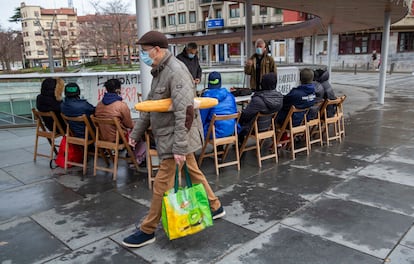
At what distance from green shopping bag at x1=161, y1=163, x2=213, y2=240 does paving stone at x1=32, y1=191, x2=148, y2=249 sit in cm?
75

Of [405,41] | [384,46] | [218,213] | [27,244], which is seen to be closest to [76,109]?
[27,244]

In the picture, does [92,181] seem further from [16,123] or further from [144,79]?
[16,123]

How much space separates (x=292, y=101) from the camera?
17.4ft

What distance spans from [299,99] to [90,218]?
3293 mm

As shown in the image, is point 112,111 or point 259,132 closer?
point 112,111

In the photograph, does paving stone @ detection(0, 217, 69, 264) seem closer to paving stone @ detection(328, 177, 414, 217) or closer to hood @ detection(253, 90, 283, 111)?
paving stone @ detection(328, 177, 414, 217)

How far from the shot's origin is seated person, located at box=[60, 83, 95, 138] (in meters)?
4.64

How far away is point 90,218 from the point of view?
3467mm

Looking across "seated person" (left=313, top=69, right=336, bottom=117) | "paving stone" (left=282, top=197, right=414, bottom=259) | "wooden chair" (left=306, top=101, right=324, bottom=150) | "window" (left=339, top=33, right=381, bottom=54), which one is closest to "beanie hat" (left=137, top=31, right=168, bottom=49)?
"paving stone" (left=282, top=197, right=414, bottom=259)

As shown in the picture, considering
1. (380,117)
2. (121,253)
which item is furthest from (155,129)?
(380,117)

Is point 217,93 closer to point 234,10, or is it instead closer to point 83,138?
point 83,138

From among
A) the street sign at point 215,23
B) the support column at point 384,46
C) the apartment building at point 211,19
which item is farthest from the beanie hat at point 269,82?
the street sign at point 215,23

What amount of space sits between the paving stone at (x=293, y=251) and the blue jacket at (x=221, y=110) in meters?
1.80

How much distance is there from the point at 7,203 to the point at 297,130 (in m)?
3.87
